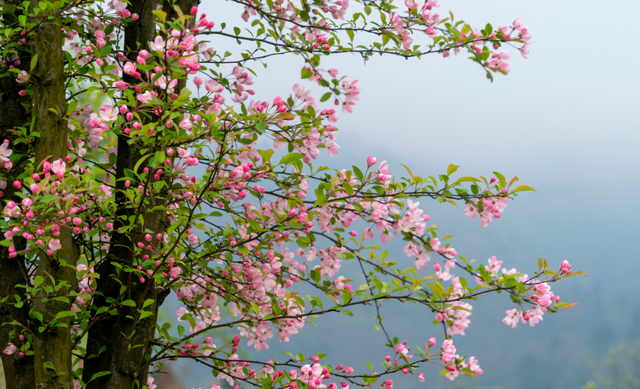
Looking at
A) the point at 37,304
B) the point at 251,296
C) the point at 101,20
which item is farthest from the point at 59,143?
the point at 251,296

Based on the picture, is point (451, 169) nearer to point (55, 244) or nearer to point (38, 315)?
point (55, 244)

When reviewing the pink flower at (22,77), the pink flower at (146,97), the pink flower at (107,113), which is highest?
the pink flower at (22,77)

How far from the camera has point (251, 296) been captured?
2.97 m

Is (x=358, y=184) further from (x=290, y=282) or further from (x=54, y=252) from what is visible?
(x=54, y=252)

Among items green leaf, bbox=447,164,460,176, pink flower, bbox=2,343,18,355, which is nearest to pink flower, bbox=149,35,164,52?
green leaf, bbox=447,164,460,176

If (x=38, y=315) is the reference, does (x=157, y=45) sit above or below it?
above

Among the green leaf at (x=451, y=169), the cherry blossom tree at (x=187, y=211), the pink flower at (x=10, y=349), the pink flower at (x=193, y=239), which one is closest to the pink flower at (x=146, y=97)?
the cherry blossom tree at (x=187, y=211)

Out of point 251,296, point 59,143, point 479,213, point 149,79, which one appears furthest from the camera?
point 251,296

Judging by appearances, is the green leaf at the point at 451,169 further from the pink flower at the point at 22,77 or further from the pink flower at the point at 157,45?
the pink flower at the point at 22,77

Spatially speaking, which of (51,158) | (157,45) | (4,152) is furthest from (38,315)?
(157,45)

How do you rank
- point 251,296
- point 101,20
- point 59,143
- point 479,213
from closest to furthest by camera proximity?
point 59,143 < point 479,213 < point 251,296 < point 101,20

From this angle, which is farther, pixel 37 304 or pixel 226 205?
pixel 226 205

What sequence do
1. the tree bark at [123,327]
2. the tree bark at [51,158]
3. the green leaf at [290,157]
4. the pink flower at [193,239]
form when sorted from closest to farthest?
the green leaf at [290,157]
the tree bark at [51,158]
the tree bark at [123,327]
the pink flower at [193,239]

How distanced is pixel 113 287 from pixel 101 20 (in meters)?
1.86
